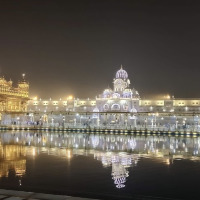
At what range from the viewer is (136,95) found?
90.3 m

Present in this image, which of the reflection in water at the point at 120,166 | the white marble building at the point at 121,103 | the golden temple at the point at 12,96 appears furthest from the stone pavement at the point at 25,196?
the white marble building at the point at 121,103

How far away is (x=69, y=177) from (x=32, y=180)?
1.31 meters

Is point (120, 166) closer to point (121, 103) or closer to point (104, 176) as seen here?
point (104, 176)

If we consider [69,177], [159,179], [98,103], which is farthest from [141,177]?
[98,103]

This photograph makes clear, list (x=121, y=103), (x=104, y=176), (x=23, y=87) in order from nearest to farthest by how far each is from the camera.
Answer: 1. (x=104, y=176)
2. (x=23, y=87)
3. (x=121, y=103)

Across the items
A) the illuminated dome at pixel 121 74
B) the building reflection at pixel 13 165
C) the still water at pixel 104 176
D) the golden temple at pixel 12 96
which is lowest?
the still water at pixel 104 176

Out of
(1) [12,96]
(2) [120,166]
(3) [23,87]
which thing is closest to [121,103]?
(3) [23,87]

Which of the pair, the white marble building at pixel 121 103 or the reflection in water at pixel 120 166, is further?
the white marble building at pixel 121 103

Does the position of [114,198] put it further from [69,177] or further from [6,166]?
[6,166]

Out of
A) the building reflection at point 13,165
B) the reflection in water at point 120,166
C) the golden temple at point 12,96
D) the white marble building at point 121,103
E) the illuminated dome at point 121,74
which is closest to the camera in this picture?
the reflection in water at point 120,166

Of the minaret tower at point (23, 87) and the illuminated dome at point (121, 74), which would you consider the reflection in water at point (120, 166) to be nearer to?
the minaret tower at point (23, 87)

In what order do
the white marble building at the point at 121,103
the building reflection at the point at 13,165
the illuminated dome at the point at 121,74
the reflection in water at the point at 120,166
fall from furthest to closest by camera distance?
the illuminated dome at the point at 121,74, the white marble building at the point at 121,103, the building reflection at the point at 13,165, the reflection in water at the point at 120,166

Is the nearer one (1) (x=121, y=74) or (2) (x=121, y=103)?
(2) (x=121, y=103)

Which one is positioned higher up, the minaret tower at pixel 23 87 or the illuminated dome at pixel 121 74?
the illuminated dome at pixel 121 74
